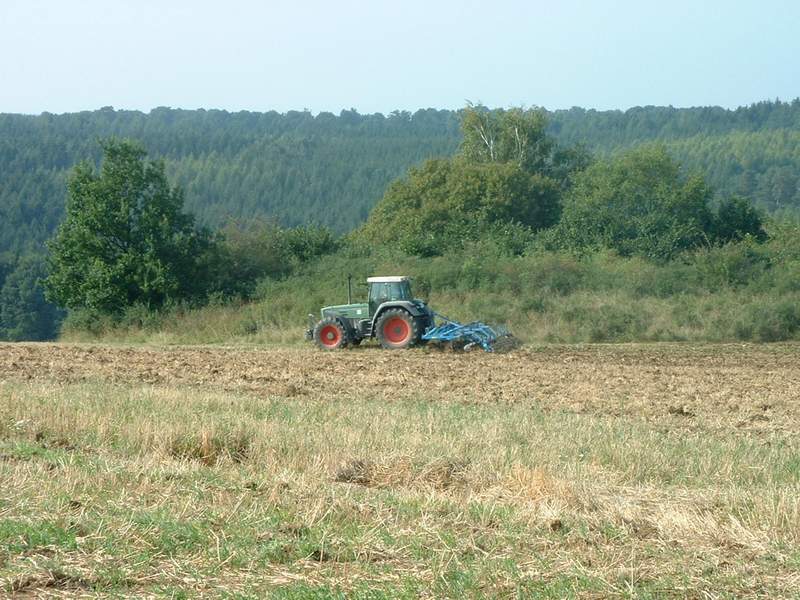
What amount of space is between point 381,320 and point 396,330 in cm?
44

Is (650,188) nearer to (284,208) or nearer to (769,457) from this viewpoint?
(769,457)

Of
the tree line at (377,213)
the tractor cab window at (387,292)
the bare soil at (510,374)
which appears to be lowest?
the bare soil at (510,374)

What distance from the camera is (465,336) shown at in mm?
24812

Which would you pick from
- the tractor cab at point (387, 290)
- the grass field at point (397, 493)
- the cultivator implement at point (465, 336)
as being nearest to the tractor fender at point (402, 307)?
the tractor cab at point (387, 290)

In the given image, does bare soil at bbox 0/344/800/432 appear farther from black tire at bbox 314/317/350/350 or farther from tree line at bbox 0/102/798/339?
tree line at bbox 0/102/798/339

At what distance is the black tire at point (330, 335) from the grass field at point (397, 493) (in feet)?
28.9

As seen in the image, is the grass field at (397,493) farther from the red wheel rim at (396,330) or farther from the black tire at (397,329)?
the red wheel rim at (396,330)

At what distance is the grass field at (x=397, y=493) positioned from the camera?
562 centimetres

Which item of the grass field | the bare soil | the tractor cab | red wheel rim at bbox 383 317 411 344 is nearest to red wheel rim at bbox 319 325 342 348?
the bare soil

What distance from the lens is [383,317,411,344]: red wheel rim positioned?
24766 mm

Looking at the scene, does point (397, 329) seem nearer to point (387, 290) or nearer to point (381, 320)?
point (381, 320)

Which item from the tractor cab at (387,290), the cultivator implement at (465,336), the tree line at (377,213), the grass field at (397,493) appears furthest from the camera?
the tree line at (377,213)

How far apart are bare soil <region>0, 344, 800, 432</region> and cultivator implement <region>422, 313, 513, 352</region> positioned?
344 mm

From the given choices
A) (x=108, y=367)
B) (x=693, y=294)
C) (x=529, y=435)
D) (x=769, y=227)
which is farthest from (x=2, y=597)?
(x=769, y=227)
